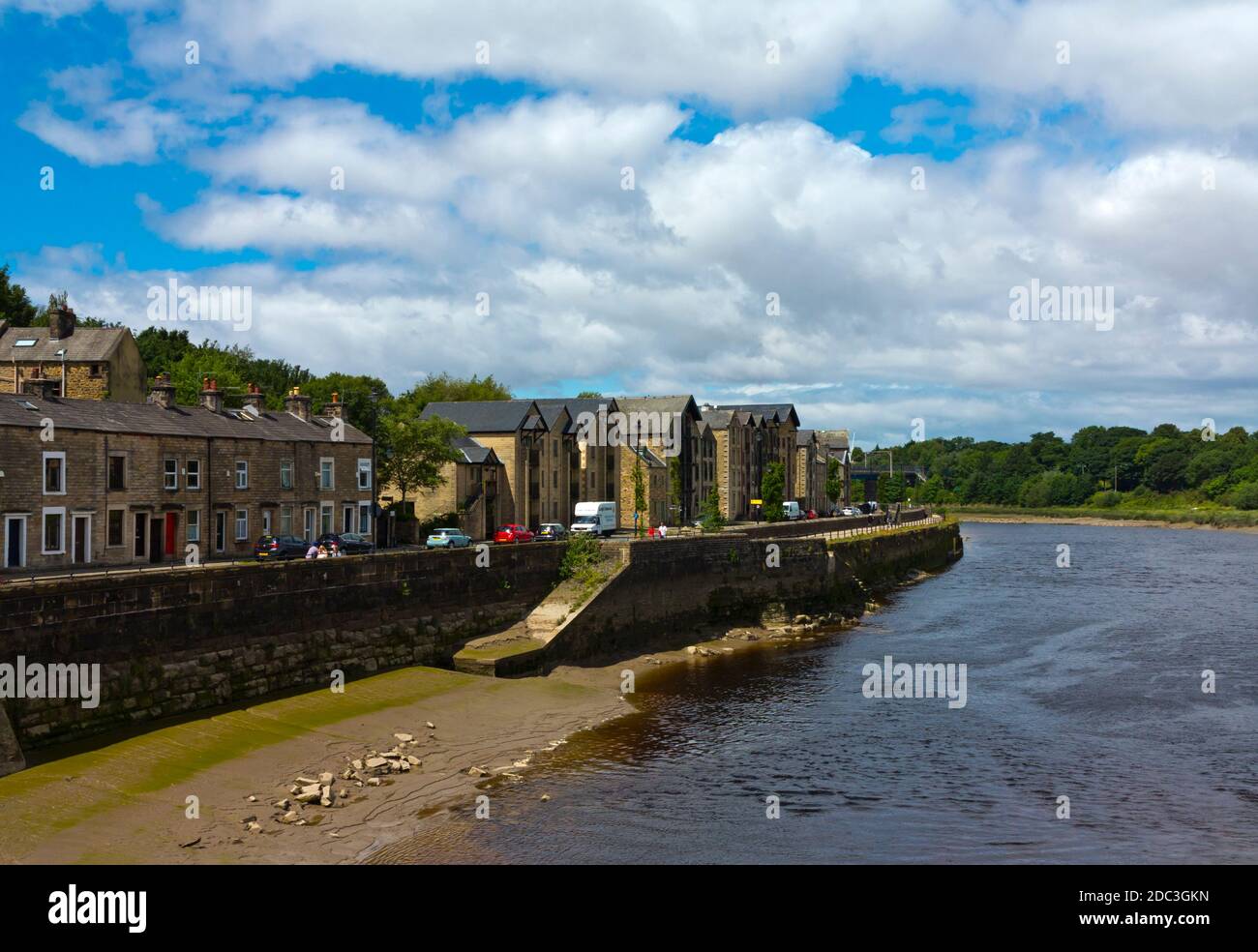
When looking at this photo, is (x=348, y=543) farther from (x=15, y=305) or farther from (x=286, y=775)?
(x=15, y=305)

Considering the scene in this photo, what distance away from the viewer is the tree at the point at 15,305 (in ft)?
272

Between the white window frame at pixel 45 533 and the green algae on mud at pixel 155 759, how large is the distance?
1537 cm

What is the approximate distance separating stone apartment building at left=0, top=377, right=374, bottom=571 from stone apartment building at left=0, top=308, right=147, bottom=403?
1021 cm

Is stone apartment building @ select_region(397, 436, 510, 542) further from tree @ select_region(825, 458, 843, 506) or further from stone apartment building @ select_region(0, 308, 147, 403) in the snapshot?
tree @ select_region(825, 458, 843, 506)

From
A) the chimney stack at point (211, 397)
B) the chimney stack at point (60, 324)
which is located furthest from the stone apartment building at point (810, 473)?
the chimney stack at point (211, 397)

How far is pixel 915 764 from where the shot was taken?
26984 millimetres

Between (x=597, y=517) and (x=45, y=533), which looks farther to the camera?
(x=597, y=517)

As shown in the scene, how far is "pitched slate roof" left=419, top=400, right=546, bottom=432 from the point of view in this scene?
75.6 m

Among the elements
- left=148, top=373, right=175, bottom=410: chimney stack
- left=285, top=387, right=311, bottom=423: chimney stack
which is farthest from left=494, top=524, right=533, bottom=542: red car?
left=148, top=373, right=175, bottom=410: chimney stack

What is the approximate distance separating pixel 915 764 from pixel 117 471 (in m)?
33.0

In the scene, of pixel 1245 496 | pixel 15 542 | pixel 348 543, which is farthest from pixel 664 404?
pixel 1245 496
